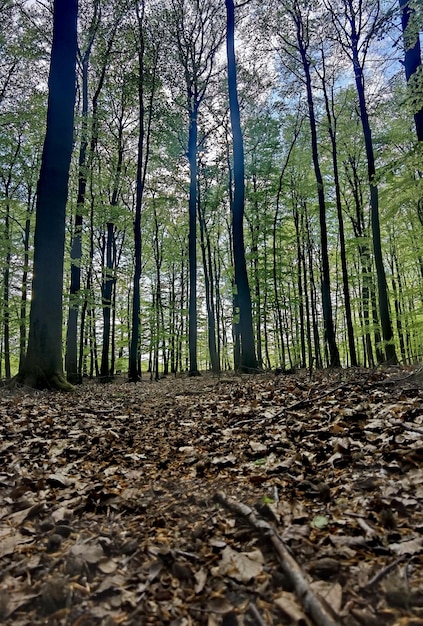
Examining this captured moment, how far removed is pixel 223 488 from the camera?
245cm

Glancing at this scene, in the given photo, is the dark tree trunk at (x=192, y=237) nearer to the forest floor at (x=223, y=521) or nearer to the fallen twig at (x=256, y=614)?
the forest floor at (x=223, y=521)

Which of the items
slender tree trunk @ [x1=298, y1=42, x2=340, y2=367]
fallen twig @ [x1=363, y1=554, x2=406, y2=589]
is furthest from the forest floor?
slender tree trunk @ [x1=298, y1=42, x2=340, y2=367]

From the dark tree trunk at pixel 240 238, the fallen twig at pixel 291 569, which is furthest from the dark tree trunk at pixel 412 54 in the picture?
the fallen twig at pixel 291 569

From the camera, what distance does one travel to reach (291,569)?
145cm

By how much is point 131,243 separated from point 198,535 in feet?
75.7

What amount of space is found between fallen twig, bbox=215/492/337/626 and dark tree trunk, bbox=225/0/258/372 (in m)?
7.87

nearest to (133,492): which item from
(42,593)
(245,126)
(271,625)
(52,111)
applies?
(42,593)

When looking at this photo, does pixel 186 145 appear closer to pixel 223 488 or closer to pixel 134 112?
pixel 134 112

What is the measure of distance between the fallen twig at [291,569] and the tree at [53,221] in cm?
555

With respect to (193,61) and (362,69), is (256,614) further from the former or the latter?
(193,61)

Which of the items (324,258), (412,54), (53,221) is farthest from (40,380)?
(412,54)

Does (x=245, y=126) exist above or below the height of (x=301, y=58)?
above

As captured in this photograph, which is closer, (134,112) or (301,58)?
(301,58)

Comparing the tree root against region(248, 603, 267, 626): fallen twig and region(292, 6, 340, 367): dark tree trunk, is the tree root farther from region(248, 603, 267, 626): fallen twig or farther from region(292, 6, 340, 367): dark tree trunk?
region(292, 6, 340, 367): dark tree trunk
